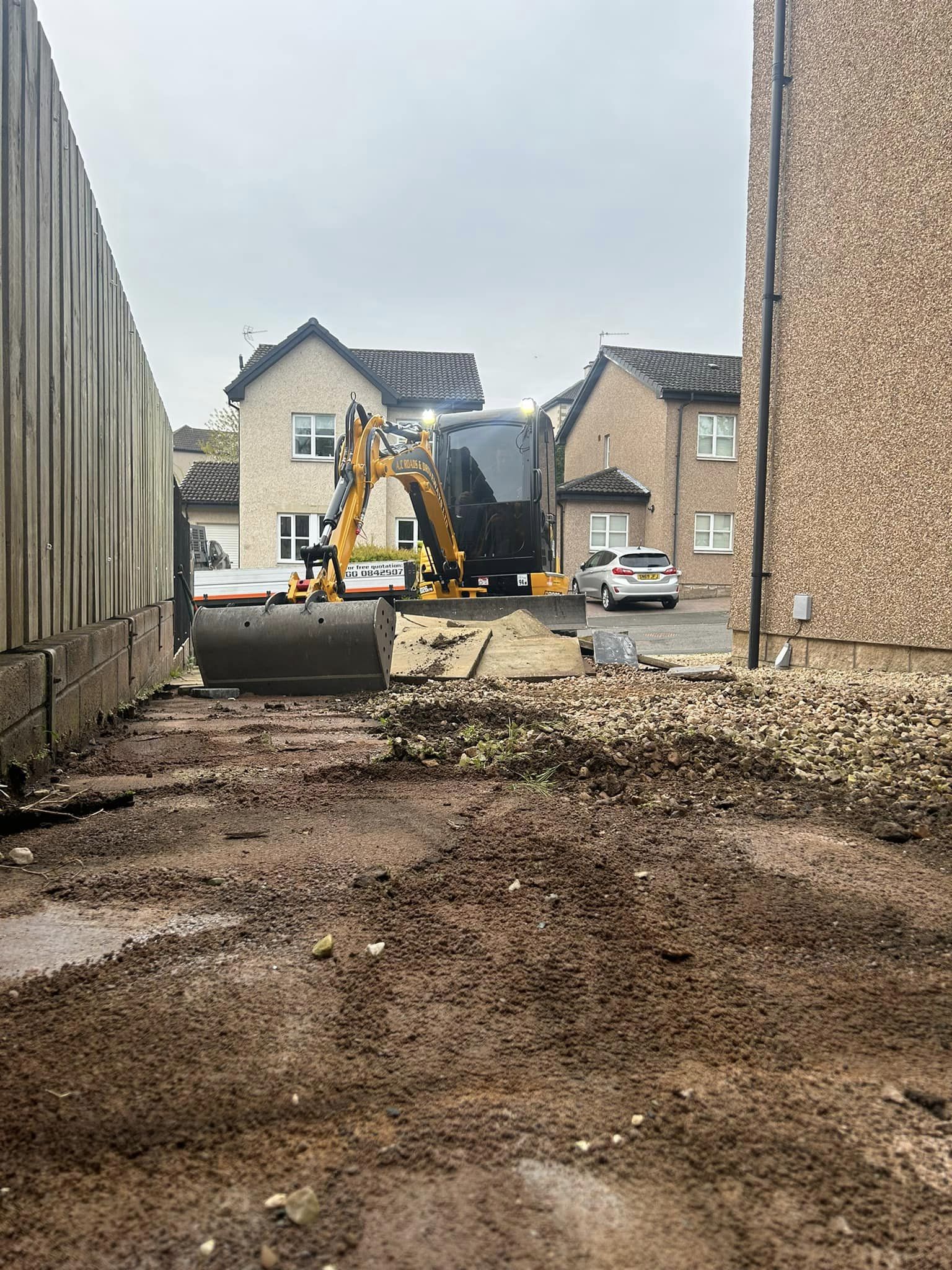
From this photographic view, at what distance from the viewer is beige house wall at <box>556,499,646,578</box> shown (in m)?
29.1

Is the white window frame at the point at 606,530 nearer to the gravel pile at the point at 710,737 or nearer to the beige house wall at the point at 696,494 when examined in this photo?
the beige house wall at the point at 696,494

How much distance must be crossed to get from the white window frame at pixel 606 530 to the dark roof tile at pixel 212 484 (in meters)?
12.9

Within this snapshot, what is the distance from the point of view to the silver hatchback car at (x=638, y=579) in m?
22.4

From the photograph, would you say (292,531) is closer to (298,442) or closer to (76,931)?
(298,442)

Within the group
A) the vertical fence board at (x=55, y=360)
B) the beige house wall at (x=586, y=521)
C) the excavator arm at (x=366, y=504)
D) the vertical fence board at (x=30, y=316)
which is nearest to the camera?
the vertical fence board at (x=30, y=316)

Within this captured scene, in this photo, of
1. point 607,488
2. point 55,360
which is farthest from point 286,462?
point 55,360

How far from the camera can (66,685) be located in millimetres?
4117

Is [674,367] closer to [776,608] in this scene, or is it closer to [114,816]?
[776,608]

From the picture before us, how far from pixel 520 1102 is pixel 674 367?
30.7m

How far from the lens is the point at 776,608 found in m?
8.91

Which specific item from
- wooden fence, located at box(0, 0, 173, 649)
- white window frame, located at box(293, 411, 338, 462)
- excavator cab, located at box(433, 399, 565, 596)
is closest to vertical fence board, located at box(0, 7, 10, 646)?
wooden fence, located at box(0, 0, 173, 649)

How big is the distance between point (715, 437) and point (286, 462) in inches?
522

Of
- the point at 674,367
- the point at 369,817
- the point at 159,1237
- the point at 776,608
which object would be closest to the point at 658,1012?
the point at 159,1237

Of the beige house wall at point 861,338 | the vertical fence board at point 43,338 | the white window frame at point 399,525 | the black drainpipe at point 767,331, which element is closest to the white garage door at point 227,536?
the white window frame at point 399,525
